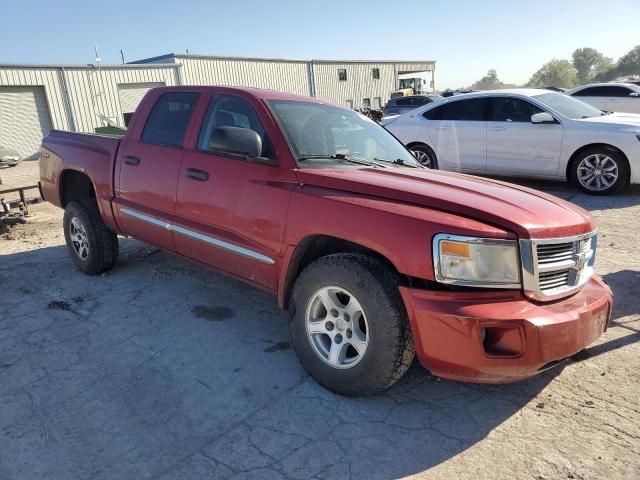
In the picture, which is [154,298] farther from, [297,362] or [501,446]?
[501,446]

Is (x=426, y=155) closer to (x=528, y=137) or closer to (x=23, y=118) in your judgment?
(x=528, y=137)

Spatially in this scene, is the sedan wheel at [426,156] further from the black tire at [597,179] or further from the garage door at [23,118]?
the garage door at [23,118]

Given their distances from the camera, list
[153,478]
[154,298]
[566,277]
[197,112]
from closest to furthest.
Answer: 1. [153,478]
2. [566,277]
3. [197,112]
4. [154,298]

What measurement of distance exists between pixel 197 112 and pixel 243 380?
214 centimetres

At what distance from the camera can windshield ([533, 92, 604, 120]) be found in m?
8.26

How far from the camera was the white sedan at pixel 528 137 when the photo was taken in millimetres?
7707

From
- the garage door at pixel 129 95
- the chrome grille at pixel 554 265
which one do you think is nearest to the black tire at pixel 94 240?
the chrome grille at pixel 554 265

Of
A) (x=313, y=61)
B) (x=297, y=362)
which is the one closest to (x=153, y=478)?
(x=297, y=362)

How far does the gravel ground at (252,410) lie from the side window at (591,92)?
1272cm

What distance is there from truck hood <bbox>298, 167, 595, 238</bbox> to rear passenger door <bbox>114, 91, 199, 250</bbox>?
1.41 metres

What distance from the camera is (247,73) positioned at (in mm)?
32125

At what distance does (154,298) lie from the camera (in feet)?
15.0

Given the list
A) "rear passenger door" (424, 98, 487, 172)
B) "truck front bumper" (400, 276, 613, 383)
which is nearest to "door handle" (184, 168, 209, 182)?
"truck front bumper" (400, 276, 613, 383)

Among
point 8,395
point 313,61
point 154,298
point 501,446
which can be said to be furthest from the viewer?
point 313,61
